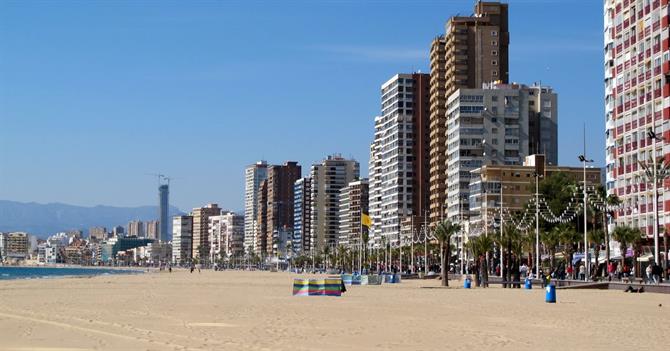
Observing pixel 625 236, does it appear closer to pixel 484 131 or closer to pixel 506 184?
pixel 506 184

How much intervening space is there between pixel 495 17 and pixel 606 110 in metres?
81.2

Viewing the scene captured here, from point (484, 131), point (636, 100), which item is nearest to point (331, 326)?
point (636, 100)

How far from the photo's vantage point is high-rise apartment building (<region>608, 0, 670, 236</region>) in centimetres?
8862

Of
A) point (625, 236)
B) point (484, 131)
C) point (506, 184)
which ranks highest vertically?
point (484, 131)

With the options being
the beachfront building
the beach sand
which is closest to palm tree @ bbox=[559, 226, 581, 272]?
the beachfront building

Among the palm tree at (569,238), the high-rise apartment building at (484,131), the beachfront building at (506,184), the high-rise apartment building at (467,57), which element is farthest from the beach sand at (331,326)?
the high-rise apartment building at (467,57)

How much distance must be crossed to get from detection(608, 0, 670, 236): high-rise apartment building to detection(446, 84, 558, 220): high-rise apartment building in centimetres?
6330

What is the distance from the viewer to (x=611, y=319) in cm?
3472

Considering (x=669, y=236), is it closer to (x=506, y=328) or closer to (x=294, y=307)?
(x=294, y=307)

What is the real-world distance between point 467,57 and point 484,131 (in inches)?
684

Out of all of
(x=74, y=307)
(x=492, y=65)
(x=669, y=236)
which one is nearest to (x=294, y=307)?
(x=74, y=307)

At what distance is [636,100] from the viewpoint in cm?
Answer: 9544

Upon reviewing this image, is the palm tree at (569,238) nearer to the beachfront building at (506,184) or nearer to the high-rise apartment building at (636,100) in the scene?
the high-rise apartment building at (636,100)

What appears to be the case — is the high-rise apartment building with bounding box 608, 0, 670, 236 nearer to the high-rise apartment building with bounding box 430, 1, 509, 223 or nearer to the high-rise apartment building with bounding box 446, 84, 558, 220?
the high-rise apartment building with bounding box 446, 84, 558, 220
